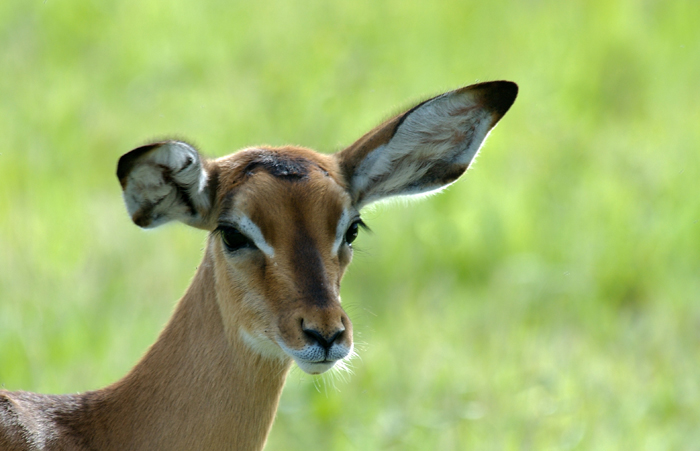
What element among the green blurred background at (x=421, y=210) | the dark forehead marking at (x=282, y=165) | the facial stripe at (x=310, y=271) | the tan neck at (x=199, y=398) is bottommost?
the tan neck at (x=199, y=398)

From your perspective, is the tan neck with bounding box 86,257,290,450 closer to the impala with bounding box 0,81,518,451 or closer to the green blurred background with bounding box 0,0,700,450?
the impala with bounding box 0,81,518,451

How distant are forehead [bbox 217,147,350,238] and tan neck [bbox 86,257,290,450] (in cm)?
42

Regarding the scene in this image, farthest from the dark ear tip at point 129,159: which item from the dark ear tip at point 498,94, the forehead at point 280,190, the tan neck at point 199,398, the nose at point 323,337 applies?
the dark ear tip at point 498,94

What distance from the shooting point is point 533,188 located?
9828 millimetres

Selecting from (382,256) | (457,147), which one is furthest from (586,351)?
(457,147)

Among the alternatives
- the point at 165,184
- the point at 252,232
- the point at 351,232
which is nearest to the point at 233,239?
the point at 252,232

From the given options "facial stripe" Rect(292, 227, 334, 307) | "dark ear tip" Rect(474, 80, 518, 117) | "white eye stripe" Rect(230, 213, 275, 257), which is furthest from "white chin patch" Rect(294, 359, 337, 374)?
"dark ear tip" Rect(474, 80, 518, 117)

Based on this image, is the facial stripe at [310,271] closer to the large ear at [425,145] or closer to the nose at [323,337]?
the nose at [323,337]

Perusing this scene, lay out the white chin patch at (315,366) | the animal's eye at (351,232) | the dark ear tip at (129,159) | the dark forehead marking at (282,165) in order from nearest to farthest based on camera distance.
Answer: the dark ear tip at (129,159) → the white chin patch at (315,366) → the dark forehead marking at (282,165) → the animal's eye at (351,232)

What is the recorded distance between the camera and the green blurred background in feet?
21.6

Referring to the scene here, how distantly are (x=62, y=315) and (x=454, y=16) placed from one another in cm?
818

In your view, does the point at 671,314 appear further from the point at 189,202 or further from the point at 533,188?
the point at 189,202

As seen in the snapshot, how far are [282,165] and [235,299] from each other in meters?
0.61

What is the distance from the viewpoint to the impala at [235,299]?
3.96m
